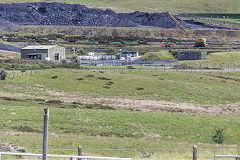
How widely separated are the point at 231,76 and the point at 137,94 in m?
28.4

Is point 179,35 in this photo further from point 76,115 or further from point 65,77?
point 76,115

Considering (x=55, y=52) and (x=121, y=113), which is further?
(x=55, y=52)

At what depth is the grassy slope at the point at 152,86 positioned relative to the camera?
5700cm

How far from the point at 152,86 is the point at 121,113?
1944 centimetres

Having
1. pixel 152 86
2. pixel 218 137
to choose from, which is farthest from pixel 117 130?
pixel 152 86

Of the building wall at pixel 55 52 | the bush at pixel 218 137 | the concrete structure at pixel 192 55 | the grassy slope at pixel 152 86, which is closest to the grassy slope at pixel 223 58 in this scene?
the concrete structure at pixel 192 55

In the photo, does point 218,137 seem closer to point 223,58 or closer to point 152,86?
point 152,86

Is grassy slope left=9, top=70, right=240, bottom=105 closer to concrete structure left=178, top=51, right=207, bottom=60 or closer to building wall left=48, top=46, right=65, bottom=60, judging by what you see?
building wall left=48, top=46, right=65, bottom=60

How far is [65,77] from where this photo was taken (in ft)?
211

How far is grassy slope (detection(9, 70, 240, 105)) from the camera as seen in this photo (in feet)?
187

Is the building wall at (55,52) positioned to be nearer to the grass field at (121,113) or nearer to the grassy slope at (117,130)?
the grass field at (121,113)

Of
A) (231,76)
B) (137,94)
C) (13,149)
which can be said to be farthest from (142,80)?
(13,149)

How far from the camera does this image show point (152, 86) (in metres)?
61.3

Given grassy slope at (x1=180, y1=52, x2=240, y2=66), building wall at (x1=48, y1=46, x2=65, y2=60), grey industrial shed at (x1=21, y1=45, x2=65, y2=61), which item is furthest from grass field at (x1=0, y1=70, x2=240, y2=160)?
grassy slope at (x1=180, y1=52, x2=240, y2=66)
